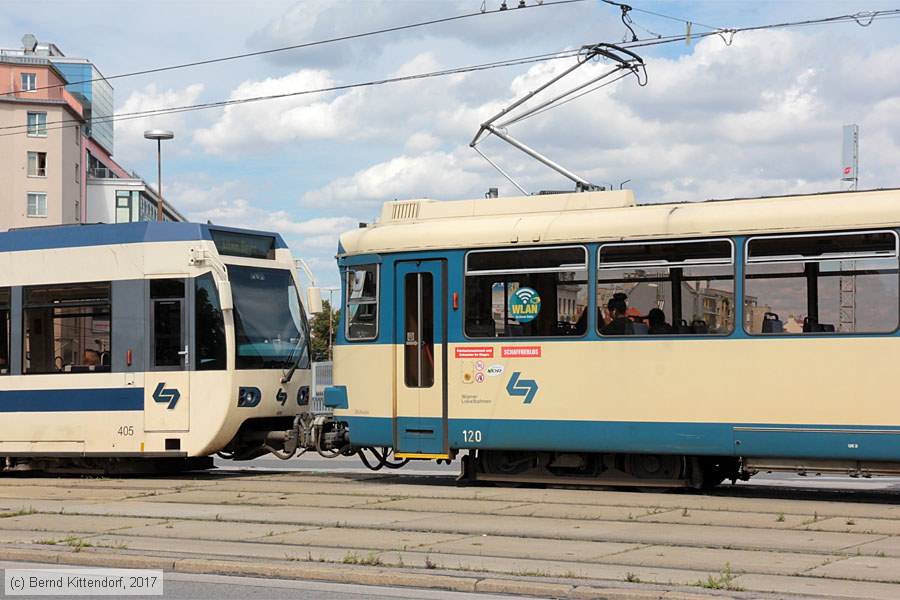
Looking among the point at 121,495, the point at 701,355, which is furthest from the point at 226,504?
the point at 701,355

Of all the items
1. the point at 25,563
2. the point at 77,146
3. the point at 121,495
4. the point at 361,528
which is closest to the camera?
the point at 25,563

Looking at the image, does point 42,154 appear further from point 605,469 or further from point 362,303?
point 605,469

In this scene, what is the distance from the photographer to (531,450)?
14.1 metres

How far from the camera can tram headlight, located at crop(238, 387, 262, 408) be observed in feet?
52.9

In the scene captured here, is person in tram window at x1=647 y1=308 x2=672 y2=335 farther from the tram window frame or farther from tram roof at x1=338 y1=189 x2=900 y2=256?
the tram window frame

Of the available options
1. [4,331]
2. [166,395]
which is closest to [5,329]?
[4,331]

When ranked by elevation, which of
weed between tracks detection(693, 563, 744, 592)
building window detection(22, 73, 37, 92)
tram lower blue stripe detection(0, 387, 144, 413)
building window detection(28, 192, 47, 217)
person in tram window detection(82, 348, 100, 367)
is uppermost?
building window detection(22, 73, 37, 92)

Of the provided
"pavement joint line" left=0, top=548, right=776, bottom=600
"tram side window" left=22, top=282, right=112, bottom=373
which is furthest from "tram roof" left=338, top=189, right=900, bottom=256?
"pavement joint line" left=0, top=548, right=776, bottom=600

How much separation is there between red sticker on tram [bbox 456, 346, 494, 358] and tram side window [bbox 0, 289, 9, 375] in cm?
691

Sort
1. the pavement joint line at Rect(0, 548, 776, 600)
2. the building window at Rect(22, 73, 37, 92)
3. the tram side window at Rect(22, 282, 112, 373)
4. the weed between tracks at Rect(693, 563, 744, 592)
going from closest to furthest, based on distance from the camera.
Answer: the pavement joint line at Rect(0, 548, 776, 600)
the weed between tracks at Rect(693, 563, 744, 592)
the tram side window at Rect(22, 282, 112, 373)
the building window at Rect(22, 73, 37, 92)

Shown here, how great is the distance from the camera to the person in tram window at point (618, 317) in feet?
44.5

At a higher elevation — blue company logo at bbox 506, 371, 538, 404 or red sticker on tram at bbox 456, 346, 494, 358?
red sticker on tram at bbox 456, 346, 494, 358

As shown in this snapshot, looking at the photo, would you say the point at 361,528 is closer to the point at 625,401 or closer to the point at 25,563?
the point at 25,563

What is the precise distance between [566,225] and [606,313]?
1.14 metres
